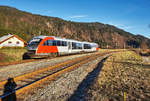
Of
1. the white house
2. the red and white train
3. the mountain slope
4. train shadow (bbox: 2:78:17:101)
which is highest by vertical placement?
the mountain slope

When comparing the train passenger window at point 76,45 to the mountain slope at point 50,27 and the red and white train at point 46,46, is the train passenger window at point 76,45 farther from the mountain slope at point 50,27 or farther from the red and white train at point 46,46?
the mountain slope at point 50,27

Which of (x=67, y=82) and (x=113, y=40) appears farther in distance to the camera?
(x=113, y=40)

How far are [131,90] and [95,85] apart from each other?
154 cm

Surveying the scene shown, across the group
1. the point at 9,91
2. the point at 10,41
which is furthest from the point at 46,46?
the point at 10,41

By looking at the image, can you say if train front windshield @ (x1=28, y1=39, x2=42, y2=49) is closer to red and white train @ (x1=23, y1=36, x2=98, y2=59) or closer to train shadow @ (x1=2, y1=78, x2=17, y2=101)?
red and white train @ (x1=23, y1=36, x2=98, y2=59)

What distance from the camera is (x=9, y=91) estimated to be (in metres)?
4.92

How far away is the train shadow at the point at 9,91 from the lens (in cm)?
416

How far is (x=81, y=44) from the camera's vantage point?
27859 mm

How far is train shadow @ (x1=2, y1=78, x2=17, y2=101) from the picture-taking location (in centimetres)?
416

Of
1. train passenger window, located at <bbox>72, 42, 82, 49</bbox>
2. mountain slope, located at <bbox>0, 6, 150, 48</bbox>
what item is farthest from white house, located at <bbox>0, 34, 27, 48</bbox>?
mountain slope, located at <bbox>0, 6, 150, 48</bbox>

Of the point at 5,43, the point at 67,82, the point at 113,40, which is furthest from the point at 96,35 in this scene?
the point at 67,82

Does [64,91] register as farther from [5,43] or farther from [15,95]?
[5,43]

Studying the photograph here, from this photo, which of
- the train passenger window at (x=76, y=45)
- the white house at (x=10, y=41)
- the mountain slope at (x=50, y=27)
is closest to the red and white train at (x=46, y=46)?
the train passenger window at (x=76, y=45)

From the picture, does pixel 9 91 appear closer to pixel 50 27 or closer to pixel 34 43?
pixel 34 43
